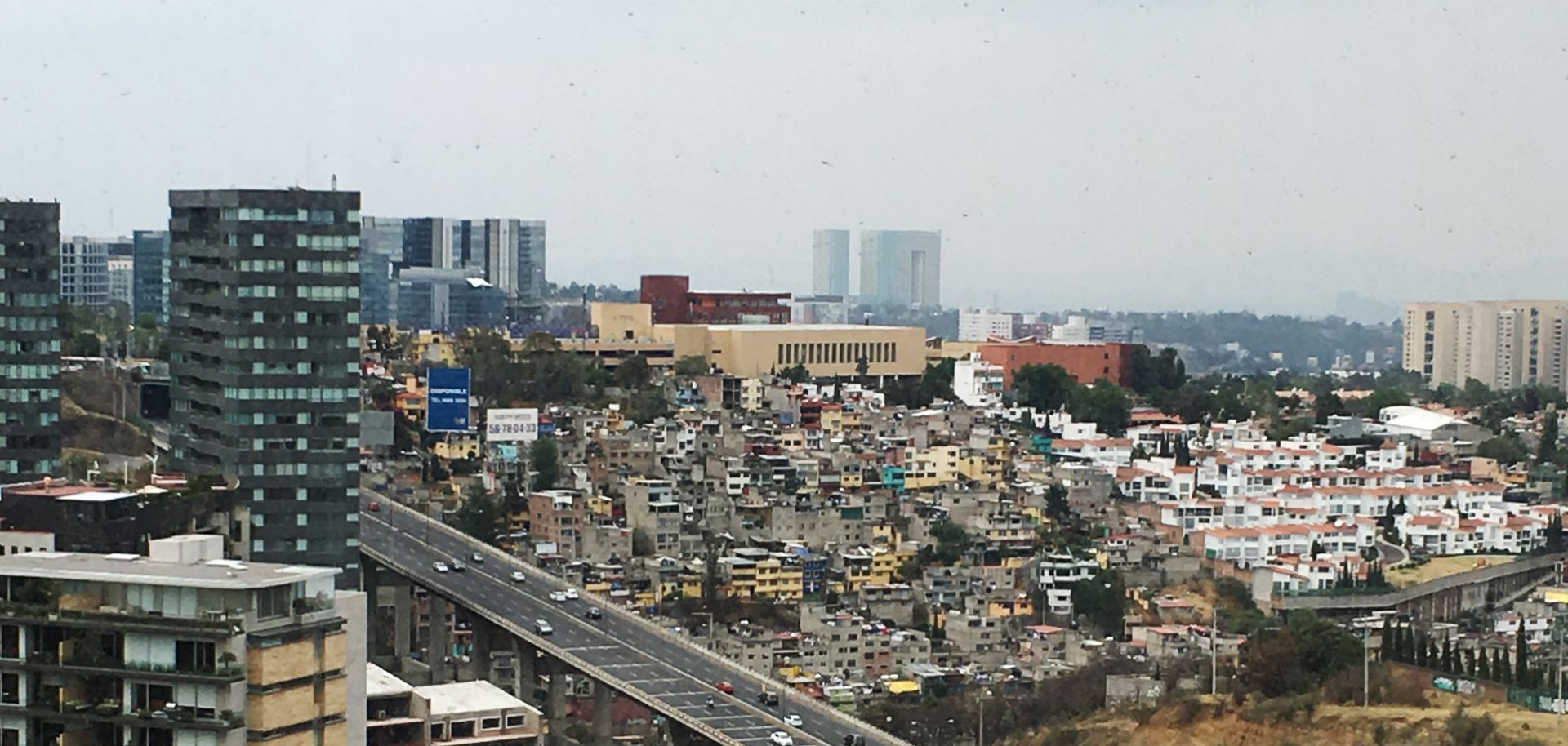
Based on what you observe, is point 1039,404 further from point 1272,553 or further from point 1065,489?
point 1272,553

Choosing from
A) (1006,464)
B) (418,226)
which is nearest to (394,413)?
(1006,464)

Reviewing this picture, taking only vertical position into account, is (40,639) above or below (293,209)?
below

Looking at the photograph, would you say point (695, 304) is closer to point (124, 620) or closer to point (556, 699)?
point (556, 699)

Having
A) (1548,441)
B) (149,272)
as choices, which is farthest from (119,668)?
(149,272)

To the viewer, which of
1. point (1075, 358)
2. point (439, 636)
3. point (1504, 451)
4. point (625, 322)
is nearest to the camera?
point (439, 636)

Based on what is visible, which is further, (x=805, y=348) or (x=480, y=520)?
(x=805, y=348)

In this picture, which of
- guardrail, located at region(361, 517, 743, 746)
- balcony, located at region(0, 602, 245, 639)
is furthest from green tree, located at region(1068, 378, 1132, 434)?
balcony, located at region(0, 602, 245, 639)

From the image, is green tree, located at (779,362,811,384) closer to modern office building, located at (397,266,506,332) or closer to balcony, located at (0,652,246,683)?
modern office building, located at (397,266,506,332)
